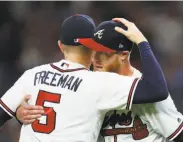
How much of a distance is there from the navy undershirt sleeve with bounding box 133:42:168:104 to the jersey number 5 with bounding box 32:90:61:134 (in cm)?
28

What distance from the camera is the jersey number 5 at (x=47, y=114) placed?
1.56 metres

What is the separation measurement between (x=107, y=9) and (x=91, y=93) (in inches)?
83.5

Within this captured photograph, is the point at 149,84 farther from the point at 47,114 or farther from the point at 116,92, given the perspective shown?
the point at 47,114

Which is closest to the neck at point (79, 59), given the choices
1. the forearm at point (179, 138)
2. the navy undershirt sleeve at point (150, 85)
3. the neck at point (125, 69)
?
the neck at point (125, 69)

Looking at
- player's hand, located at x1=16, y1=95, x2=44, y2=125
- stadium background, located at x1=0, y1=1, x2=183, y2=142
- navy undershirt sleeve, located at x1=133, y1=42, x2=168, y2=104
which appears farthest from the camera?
stadium background, located at x1=0, y1=1, x2=183, y2=142

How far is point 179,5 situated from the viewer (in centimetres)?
366

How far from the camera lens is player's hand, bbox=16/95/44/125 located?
1.58 meters

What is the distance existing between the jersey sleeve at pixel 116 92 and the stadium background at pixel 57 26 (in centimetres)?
191

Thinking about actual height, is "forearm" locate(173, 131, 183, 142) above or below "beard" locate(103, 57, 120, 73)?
below

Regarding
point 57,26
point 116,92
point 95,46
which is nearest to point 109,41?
point 95,46

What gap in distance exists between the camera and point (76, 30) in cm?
167

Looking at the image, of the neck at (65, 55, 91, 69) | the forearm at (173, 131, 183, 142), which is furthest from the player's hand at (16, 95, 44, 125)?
the forearm at (173, 131, 183, 142)

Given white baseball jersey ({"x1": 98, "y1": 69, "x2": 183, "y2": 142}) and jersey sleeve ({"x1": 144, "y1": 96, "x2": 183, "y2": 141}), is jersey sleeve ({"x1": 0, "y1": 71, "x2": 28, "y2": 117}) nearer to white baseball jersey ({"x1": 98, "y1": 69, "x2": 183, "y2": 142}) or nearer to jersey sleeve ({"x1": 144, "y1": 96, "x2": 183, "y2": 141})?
white baseball jersey ({"x1": 98, "y1": 69, "x2": 183, "y2": 142})

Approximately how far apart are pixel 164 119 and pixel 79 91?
12.2 inches
